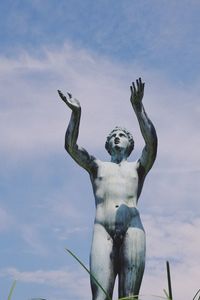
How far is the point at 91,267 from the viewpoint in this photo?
516 centimetres

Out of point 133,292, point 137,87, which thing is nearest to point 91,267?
point 133,292

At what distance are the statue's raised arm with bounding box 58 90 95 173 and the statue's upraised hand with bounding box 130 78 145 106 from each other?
2.13 ft

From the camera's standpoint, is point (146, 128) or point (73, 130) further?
point (73, 130)

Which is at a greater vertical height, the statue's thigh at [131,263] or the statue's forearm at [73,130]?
the statue's forearm at [73,130]

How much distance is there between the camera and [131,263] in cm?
518

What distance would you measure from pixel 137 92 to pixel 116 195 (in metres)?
1.19

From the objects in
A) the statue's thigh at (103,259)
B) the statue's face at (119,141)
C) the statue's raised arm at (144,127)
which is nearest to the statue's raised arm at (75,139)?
the statue's face at (119,141)

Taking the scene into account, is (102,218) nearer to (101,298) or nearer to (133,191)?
(133,191)

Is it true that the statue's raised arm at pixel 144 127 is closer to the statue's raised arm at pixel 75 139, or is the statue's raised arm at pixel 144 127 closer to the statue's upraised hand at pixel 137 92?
the statue's upraised hand at pixel 137 92

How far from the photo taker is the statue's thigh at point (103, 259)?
5098 mm

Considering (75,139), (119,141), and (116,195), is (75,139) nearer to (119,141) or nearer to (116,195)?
(119,141)

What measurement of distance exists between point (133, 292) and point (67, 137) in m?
1.88

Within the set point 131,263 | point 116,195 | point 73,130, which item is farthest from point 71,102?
point 131,263

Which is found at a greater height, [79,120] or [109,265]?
[79,120]
